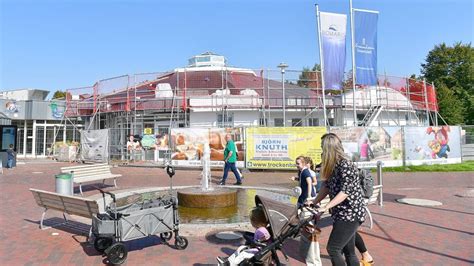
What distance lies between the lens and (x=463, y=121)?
4478cm

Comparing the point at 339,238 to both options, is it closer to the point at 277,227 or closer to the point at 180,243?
the point at 277,227

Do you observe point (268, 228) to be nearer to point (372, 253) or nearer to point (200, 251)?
point (200, 251)

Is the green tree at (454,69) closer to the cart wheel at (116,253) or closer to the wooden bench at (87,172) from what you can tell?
the wooden bench at (87,172)

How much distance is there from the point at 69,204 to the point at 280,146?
44.4ft

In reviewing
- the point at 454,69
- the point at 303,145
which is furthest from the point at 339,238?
the point at 454,69

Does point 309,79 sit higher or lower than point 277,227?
higher

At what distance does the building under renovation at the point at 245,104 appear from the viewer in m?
24.4

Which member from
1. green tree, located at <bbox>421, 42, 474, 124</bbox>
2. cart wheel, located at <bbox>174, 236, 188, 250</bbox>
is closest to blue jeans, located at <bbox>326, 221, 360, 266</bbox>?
cart wheel, located at <bbox>174, 236, 188, 250</bbox>

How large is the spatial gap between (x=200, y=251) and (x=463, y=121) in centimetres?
4839

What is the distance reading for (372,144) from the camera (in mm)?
19328

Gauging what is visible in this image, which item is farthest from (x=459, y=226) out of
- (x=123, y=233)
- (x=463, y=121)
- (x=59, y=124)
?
(x=463, y=121)

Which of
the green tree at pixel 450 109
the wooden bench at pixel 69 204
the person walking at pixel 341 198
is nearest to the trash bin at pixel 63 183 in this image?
the wooden bench at pixel 69 204

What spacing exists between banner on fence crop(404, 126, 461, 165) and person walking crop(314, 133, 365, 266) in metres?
18.1

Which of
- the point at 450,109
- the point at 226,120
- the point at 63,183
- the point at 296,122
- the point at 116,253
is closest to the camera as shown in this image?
the point at 116,253
